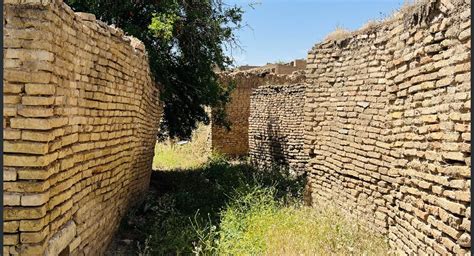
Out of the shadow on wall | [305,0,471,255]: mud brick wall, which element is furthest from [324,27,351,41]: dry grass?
the shadow on wall

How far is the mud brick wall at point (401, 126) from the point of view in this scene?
12.0 feet

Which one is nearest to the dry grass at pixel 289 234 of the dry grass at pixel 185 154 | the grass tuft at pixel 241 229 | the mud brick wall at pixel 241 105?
the grass tuft at pixel 241 229

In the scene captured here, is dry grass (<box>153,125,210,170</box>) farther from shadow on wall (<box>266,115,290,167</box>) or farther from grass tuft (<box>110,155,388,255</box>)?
grass tuft (<box>110,155,388,255</box>)

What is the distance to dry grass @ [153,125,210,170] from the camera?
14656 mm

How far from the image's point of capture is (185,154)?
1759cm

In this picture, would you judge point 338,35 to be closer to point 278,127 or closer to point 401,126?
point 401,126

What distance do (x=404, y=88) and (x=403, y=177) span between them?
965 millimetres

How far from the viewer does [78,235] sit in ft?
13.2

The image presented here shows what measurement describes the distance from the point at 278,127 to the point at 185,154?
5985mm

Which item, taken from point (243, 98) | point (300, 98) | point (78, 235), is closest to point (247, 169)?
point (300, 98)

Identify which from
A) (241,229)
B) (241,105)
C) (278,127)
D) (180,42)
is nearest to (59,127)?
(241,229)

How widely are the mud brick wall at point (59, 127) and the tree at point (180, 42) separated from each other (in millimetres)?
4253

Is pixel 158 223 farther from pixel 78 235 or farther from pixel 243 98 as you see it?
pixel 243 98

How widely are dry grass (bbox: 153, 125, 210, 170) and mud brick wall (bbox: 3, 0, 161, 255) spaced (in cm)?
851
